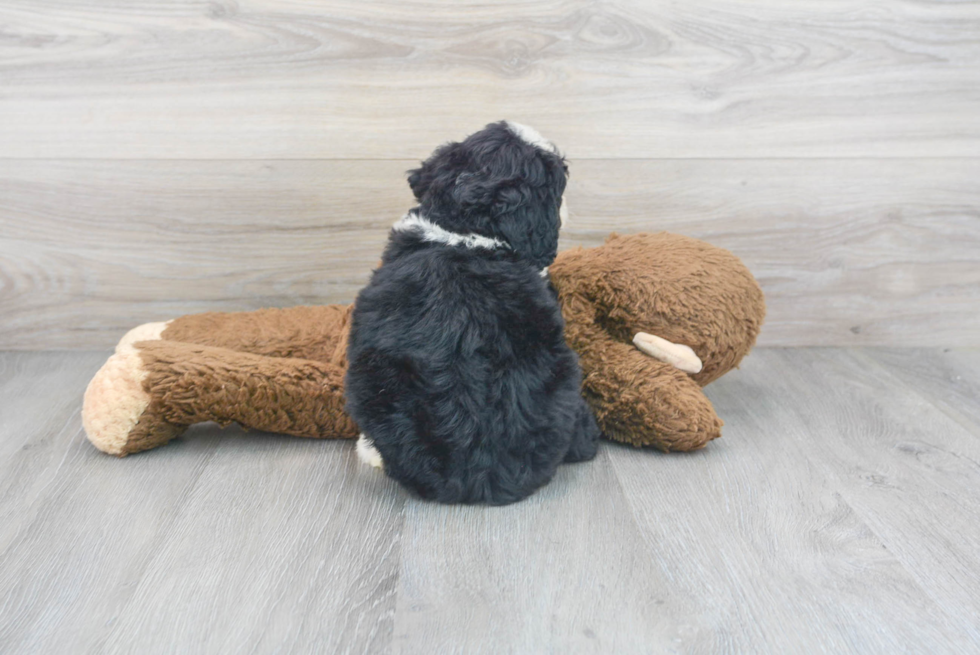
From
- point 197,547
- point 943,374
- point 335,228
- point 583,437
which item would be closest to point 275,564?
point 197,547

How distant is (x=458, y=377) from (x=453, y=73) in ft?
2.35

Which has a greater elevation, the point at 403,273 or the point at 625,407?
the point at 403,273

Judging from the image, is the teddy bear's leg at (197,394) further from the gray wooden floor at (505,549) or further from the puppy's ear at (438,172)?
the puppy's ear at (438,172)

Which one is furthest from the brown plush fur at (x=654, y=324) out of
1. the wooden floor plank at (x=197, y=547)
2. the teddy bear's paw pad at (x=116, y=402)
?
the teddy bear's paw pad at (x=116, y=402)

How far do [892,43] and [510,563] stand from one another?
3.99 feet

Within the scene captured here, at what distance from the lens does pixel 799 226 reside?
1506 millimetres

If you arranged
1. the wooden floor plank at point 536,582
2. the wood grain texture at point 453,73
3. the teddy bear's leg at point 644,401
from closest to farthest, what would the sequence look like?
the wooden floor plank at point 536,582, the teddy bear's leg at point 644,401, the wood grain texture at point 453,73

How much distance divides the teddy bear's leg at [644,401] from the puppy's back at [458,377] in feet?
0.56

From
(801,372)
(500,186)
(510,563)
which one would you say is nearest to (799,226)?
(801,372)

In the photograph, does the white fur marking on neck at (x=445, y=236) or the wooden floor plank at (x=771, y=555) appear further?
the white fur marking on neck at (x=445, y=236)

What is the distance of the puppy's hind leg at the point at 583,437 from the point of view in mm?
1038

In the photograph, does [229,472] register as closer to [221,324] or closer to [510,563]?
[221,324]

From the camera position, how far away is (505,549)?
2.81 ft

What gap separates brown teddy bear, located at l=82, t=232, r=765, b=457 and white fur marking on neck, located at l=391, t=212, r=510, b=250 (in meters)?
0.25
